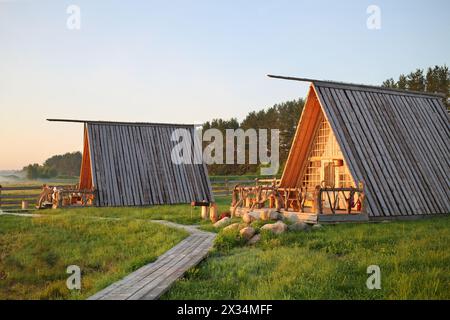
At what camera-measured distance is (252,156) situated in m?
67.8

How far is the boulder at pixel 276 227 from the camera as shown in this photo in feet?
39.9

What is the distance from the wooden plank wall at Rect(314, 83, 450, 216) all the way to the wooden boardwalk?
22.4 feet

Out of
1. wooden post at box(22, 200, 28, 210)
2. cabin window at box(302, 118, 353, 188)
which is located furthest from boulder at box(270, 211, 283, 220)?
wooden post at box(22, 200, 28, 210)

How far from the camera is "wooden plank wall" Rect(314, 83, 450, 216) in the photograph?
1633 centimetres

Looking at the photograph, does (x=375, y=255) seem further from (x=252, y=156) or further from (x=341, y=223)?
(x=252, y=156)

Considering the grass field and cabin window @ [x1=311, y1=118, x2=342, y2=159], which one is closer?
the grass field

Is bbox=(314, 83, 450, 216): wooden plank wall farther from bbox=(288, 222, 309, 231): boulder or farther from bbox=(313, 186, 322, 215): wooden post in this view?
bbox=(288, 222, 309, 231): boulder

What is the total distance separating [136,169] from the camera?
25297mm

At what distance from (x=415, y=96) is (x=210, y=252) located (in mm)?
14449

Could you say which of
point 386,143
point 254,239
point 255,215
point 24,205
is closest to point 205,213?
point 255,215

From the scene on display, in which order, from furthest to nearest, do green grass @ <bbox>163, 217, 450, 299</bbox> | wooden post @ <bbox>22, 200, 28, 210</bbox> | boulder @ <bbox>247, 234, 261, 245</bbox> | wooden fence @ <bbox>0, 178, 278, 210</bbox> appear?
wooden fence @ <bbox>0, 178, 278, 210</bbox>, wooden post @ <bbox>22, 200, 28, 210</bbox>, boulder @ <bbox>247, 234, 261, 245</bbox>, green grass @ <bbox>163, 217, 450, 299</bbox>

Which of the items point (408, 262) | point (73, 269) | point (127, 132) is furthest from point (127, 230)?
point (127, 132)

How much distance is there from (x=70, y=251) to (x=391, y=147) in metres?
12.0

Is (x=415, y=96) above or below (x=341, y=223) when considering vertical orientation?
above
